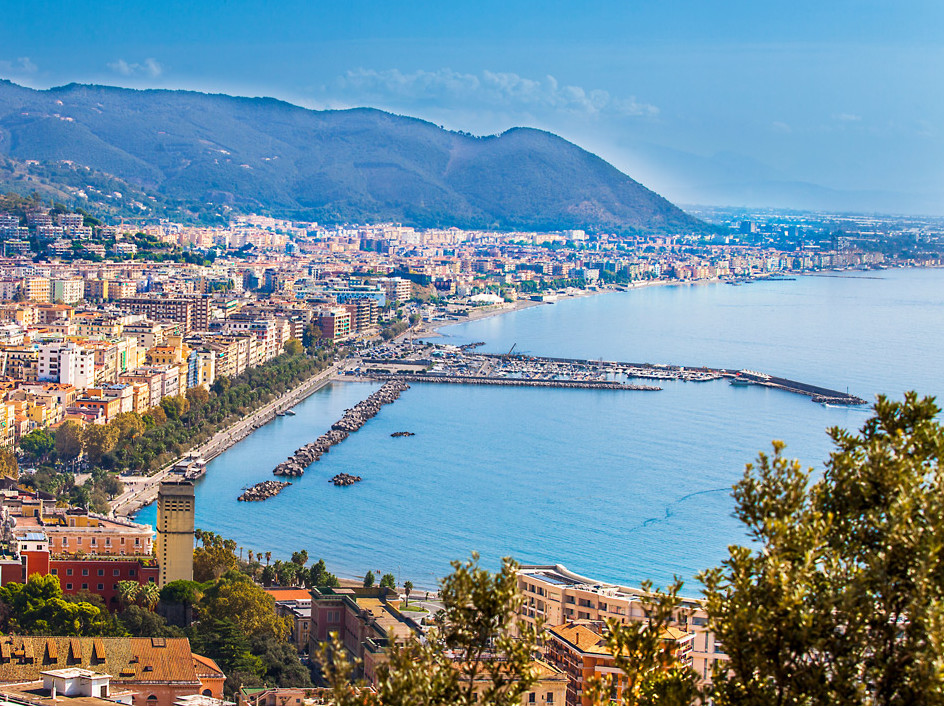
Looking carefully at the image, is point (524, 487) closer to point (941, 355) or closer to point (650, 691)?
point (650, 691)

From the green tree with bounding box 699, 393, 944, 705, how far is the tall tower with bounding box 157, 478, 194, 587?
4433 millimetres

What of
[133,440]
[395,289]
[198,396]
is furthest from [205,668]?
[395,289]

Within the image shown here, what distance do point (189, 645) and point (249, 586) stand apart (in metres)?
0.79

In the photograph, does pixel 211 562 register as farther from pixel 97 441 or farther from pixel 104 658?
pixel 97 441

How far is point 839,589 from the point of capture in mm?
1773

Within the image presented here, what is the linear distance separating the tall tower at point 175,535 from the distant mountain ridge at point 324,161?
4244 centimetres

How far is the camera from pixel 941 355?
1845 cm

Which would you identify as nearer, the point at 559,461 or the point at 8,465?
the point at 8,465

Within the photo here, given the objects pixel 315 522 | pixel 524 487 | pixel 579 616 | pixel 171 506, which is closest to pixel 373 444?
pixel 524 487

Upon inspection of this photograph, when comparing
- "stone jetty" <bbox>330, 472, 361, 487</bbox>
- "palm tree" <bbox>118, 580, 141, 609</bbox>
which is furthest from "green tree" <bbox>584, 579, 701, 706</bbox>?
"stone jetty" <bbox>330, 472, 361, 487</bbox>

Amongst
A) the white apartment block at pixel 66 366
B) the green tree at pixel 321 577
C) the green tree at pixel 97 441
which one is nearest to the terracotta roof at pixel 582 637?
the green tree at pixel 321 577

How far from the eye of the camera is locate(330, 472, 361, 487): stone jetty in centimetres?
941

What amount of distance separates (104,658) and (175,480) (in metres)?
4.43

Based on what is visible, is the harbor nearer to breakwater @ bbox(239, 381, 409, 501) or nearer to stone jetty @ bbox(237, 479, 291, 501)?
breakwater @ bbox(239, 381, 409, 501)
